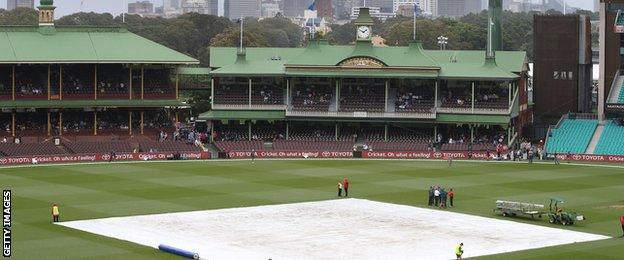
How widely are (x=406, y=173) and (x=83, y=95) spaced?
28.0m

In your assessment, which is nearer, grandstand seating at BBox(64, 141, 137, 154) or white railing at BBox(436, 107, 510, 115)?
grandstand seating at BBox(64, 141, 137, 154)

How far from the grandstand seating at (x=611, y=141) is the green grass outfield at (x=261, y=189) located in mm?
7244

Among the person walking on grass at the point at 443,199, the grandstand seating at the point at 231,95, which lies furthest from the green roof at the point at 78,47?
the person walking on grass at the point at 443,199

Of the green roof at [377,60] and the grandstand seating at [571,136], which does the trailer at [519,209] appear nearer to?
the grandstand seating at [571,136]

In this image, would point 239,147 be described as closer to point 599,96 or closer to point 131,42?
point 131,42

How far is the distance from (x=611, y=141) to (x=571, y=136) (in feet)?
11.0

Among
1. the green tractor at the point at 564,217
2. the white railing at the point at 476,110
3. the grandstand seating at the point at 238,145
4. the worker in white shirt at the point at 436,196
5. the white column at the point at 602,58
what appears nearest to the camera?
the green tractor at the point at 564,217

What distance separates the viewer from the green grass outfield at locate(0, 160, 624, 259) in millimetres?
48281

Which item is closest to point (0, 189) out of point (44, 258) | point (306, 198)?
point (306, 198)

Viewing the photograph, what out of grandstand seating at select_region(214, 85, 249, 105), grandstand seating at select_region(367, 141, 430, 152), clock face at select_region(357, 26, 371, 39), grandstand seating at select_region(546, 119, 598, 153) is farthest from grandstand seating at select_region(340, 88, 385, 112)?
grandstand seating at select_region(546, 119, 598, 153)

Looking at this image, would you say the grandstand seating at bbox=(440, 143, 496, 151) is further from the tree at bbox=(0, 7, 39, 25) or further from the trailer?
the tree at bbox=(0, 7, 39, 25)

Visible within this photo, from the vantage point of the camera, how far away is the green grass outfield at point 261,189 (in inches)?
A: 1901

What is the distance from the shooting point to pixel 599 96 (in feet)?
317

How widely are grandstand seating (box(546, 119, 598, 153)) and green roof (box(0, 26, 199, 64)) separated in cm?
2739
